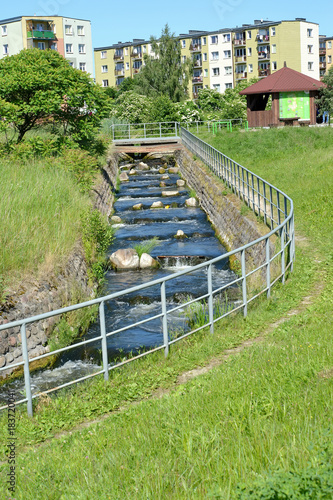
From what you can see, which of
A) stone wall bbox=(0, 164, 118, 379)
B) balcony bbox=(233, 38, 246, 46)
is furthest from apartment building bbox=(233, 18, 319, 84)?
stone wall bbox=(0, 164, 118, 379)

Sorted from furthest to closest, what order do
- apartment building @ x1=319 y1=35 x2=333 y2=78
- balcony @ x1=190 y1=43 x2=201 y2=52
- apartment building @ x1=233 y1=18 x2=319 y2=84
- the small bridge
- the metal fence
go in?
apartment building @ x1=319 y1=35 x2=333 y2=78 → balcony @ x1=190 y1=43 x2=201 y2=52 → apartment building @ x1=233 y1=18 x2=319 y2=84 → the small bridge → the metal fence

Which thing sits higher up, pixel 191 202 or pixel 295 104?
pixel 295 104

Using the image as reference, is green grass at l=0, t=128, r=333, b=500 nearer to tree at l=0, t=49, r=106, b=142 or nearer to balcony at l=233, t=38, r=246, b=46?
tree at l=0, t=49, r=106, b=142

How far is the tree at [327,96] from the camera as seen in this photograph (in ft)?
127

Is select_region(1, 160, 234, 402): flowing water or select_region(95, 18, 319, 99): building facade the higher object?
select_region(95, 18, 319, 99): building facade

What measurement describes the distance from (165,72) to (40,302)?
59.7 m

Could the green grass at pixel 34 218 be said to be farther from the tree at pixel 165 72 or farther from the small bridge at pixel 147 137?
the tree at pixel 165 72

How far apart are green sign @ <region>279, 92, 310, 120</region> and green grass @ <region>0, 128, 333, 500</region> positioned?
32.9 metres

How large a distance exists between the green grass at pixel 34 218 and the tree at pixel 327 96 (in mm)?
24741

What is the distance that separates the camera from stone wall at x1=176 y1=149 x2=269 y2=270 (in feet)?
51.9

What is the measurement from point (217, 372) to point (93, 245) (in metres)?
9.70

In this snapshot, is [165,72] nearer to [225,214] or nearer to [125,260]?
[225,214]

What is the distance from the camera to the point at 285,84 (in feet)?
131

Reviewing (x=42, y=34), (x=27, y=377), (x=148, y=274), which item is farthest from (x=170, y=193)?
(x=42, y=34)
